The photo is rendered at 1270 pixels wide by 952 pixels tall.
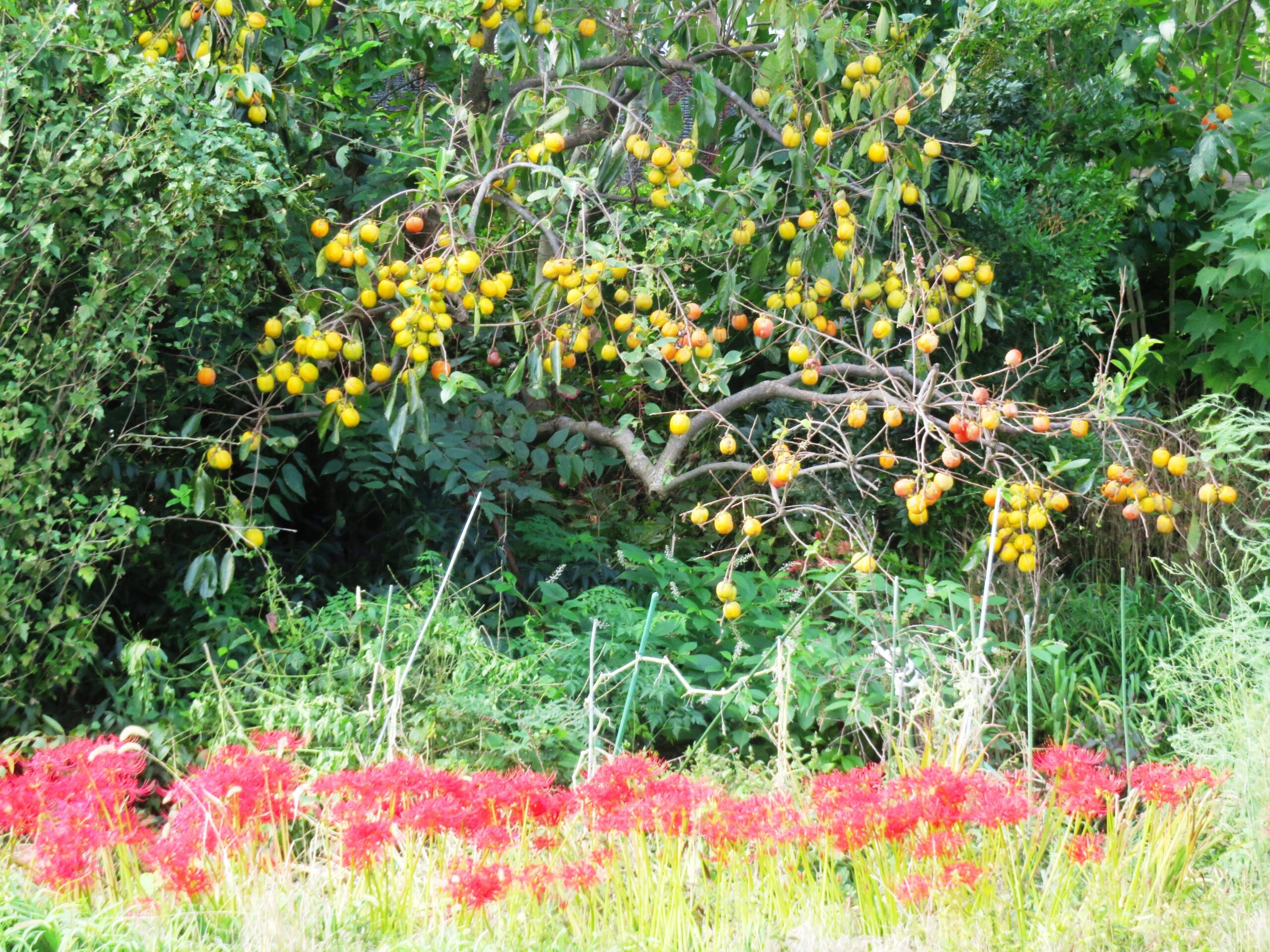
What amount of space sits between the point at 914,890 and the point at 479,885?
0.65 m

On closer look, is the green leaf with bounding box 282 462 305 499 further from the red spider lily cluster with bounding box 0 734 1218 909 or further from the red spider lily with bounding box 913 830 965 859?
the red spider lily with bounding box 913 830 965 859

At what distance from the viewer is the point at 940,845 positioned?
1.77 metres

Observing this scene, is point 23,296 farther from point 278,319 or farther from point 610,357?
point 610,357

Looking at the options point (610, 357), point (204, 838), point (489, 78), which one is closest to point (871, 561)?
point (610, 357)

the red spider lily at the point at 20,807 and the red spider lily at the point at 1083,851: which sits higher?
the red spider lily at the point at 1083,851

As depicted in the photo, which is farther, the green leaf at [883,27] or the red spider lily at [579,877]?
the green leaf at [883,27]

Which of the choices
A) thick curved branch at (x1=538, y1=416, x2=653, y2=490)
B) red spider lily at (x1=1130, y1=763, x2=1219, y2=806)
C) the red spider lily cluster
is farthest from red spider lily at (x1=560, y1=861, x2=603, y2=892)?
thick curved branch at (x1=538, y1=416, x2=653, y2=490)

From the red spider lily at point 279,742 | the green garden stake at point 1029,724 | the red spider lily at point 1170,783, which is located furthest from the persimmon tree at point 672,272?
the red spider lily at point 1170,783

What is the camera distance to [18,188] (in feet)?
9.61

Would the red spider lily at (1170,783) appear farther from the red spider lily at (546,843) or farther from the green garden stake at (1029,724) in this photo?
the red spider lily at (546,843)

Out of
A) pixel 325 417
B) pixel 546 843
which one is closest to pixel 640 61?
pixel 325 417

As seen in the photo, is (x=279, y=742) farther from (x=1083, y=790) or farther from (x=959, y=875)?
(x=1083, y=790)

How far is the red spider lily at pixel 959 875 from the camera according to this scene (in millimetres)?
1725

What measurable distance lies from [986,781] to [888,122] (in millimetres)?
2394
